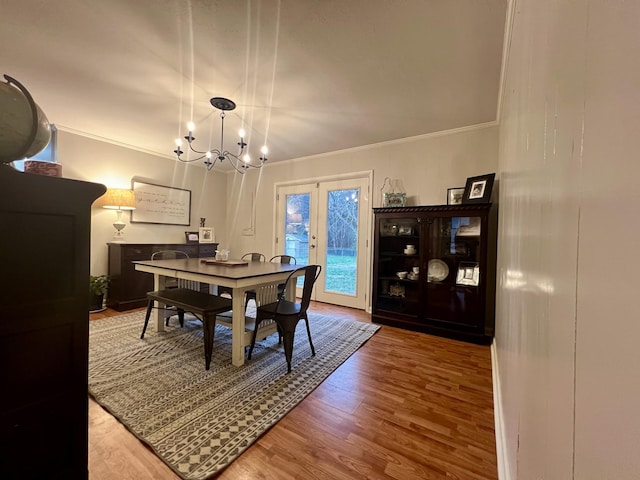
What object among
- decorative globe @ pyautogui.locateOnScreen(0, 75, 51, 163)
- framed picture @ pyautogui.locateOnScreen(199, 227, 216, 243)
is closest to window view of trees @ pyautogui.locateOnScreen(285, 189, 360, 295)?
framed picture @ pyautogui.locateOnScreen(199, 227, 216, 243)

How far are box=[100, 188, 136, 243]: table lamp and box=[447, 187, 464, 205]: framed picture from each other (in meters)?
4.26

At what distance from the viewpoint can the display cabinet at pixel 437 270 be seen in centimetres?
292

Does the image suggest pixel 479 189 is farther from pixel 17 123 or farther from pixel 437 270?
pixel 17 123

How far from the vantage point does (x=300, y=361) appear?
2.39 metres

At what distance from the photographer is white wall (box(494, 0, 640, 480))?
29cm

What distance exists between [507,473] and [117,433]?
1.94m

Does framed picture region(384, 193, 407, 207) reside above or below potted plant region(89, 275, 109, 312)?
above

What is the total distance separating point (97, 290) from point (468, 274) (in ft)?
15.0

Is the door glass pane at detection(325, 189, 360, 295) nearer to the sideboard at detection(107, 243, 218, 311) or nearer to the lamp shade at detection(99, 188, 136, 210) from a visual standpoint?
the sideboard at detection(107, 243, 218, 311)

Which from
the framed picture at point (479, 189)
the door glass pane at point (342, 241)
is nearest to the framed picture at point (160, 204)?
the door glass pane at point (342, 241)

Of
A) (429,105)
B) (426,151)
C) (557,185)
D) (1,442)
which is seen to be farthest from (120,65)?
(426,151)

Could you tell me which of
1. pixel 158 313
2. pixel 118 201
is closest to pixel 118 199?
pixel 118 201

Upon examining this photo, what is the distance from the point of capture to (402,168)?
12.4 ft

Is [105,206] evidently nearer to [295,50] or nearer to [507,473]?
[295,50]
